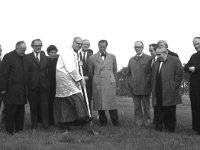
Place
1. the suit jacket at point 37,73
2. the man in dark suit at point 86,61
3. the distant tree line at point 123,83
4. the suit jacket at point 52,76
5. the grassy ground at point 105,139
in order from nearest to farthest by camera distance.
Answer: the grassy ground at point 105,139 < the suit jacket at point 37,73 < the suit jacket at point 52,76 < the man in dark suit at point 86,61 < the distant tree line at point 123,83

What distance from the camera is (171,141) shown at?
25.0ft

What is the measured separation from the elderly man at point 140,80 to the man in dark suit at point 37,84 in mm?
2340

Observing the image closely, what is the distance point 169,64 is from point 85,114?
7.63 ft

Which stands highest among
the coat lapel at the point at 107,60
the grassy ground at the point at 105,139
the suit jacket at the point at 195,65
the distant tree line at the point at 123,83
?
the coat lapel at the point at 107,60

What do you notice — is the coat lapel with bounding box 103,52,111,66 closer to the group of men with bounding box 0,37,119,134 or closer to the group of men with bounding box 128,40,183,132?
the group of men with bounding box 0,37,119,134

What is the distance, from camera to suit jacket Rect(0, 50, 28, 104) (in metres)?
8.58

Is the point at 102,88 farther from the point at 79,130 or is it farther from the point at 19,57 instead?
the point at 19,57

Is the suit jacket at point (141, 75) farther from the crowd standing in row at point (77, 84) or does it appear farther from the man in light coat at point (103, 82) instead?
the man in light coat at point (103, 82)

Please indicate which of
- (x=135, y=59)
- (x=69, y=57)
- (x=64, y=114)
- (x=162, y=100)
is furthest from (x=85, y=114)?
(x=135, y=59)

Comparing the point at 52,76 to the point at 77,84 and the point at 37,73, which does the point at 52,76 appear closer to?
the point at 37,73

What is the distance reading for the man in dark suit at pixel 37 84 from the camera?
29.9 feet

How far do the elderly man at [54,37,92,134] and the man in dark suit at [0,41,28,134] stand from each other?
85cm

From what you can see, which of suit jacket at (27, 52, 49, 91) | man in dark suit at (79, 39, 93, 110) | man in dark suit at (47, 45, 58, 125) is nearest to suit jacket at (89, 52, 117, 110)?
man in dark suit at (79, 39, 93, 110)

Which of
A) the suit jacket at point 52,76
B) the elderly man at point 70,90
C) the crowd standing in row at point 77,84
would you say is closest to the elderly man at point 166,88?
the crowd standing in row at point 77,84
